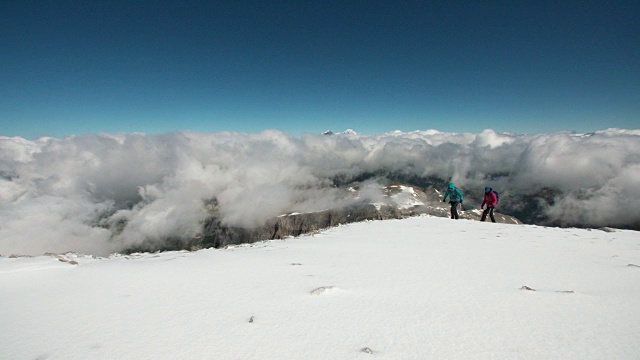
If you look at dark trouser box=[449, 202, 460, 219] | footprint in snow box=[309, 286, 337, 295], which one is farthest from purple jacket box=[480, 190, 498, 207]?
footprint in snow box=[309, 286, 337, 295]

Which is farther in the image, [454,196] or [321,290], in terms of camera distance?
[454,196]

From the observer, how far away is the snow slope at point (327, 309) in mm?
3562

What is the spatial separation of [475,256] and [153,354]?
10.0m

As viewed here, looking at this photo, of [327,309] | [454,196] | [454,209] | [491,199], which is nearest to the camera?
[327,309]

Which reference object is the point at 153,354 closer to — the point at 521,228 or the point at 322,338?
the point at 322,338

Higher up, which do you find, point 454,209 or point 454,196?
point 454,196

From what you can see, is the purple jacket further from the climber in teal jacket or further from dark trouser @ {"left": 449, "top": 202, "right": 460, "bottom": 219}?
dark trouser @ {"left": 449, "top": 202, "right": 460, "bottom": 219}

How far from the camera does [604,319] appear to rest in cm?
427

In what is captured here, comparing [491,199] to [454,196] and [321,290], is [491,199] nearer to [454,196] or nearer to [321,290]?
[454,196]

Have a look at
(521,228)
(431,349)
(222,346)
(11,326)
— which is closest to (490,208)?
(521,228)

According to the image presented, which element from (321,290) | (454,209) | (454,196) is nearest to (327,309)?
(321,290)

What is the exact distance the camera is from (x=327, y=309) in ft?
16.3

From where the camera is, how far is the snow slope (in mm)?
3562

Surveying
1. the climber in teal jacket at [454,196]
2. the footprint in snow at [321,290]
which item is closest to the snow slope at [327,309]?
the footprint in snow at [321,290]
